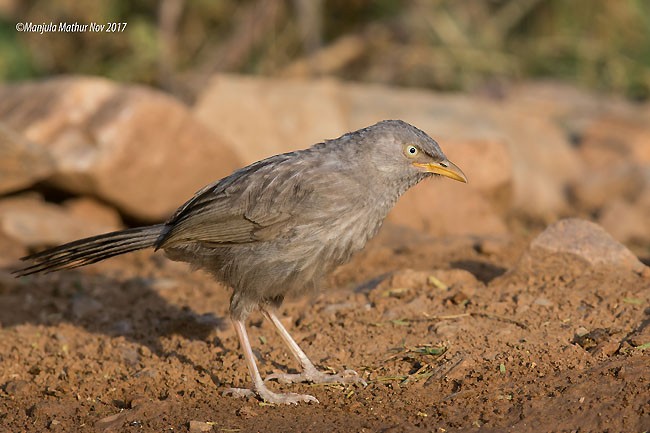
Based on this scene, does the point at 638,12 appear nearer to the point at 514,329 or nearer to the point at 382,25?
the point at 382,25

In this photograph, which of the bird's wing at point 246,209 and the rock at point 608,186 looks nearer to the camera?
the bird's wing at point 246,209

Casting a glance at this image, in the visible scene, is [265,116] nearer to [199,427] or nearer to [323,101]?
[323,101]

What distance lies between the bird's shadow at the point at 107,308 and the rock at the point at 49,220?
2.46 ft

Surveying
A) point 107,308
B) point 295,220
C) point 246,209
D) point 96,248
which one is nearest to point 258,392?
point 295,220

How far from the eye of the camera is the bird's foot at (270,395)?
5.01 m

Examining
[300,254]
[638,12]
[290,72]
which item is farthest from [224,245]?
[638,12]

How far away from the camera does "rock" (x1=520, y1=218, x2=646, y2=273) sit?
6.02m

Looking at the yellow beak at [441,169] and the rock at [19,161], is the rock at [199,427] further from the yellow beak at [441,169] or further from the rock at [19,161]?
the rock at [19,161]

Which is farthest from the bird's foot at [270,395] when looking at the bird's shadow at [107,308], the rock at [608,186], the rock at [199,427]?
the rock at [608,186]

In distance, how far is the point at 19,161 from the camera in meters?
8.45

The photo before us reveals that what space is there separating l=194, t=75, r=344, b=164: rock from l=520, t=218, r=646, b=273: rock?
4.66 m

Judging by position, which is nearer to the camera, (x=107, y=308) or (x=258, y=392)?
(x=258, y=392)

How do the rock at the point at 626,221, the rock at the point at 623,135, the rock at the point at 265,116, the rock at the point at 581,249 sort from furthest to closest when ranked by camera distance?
the rock at the point at 623,135, the rock at the point at 265,116, the rock at the point at 626,221, the rock at the point at 581,249

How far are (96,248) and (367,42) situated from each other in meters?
8.91
